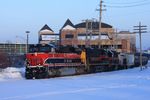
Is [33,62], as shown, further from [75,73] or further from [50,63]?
[75,73]

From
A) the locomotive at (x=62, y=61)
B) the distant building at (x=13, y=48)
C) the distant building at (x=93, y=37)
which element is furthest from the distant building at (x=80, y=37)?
the locomotive at (x=62, y=61)

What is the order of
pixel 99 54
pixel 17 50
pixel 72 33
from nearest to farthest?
pixel 99 54, pixel 17 50, pixel 72 33

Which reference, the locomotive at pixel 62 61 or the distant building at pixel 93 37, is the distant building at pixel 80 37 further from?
the locomotive at pixel 62 61

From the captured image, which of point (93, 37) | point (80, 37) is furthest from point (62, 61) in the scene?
point (80, 37)

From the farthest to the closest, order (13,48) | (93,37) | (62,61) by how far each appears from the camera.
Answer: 1. (93,37)
2. (13,48)
3. (62,61)

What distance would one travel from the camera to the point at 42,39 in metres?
128

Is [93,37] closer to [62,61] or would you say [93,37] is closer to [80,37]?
[80,37]

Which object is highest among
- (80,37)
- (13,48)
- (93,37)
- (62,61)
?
(80,37)

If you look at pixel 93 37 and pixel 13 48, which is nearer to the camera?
pixel 13 48

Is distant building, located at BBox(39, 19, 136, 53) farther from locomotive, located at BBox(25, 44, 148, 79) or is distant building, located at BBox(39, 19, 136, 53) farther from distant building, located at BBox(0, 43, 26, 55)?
locomotive, located at BBox(25, 44, 148, 79)

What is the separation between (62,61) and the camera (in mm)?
34938

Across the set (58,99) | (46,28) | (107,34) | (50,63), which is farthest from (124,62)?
(46,28)

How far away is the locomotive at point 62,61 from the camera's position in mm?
32188

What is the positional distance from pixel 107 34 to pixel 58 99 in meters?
109
